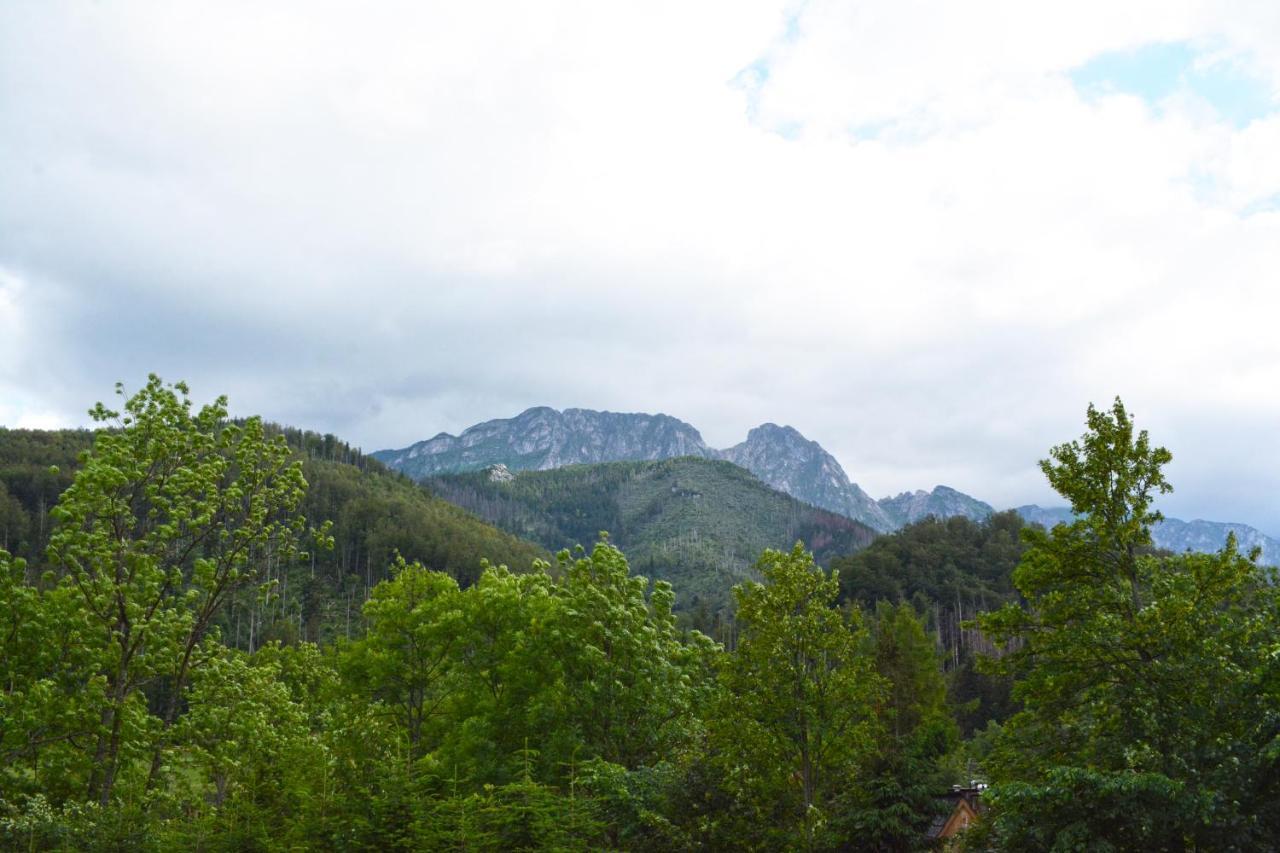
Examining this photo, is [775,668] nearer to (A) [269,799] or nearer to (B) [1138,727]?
(B) [1138,727]

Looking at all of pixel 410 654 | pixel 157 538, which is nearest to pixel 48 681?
pixel 157 538

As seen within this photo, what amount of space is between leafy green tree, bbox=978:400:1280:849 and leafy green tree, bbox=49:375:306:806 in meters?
17.5

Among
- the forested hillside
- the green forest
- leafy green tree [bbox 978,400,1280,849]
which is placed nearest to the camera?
leafy green tree [bbox 978,400,1280,849]

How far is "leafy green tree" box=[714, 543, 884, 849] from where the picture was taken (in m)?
20.7

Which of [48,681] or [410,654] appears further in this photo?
[410,654]

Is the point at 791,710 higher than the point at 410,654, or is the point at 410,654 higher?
the point at 791,710

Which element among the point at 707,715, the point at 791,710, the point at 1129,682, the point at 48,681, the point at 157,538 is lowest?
the point at 707,715

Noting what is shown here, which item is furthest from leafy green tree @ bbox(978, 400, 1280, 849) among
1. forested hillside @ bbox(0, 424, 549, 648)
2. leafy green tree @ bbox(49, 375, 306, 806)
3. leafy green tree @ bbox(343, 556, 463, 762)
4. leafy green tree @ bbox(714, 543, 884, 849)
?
forested hillside @ bbox(0, 424, 549, 648)

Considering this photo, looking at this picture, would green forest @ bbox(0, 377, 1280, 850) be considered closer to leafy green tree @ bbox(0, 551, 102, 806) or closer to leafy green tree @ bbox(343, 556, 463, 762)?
leafy green tree @ bbox(0, 551, 102, 806)

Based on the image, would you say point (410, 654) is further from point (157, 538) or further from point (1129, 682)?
point (1129, 682)

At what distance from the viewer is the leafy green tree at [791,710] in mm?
20703

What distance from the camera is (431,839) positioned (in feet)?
57.9

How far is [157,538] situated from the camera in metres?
19.7

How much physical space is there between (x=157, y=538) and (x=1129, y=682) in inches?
866
